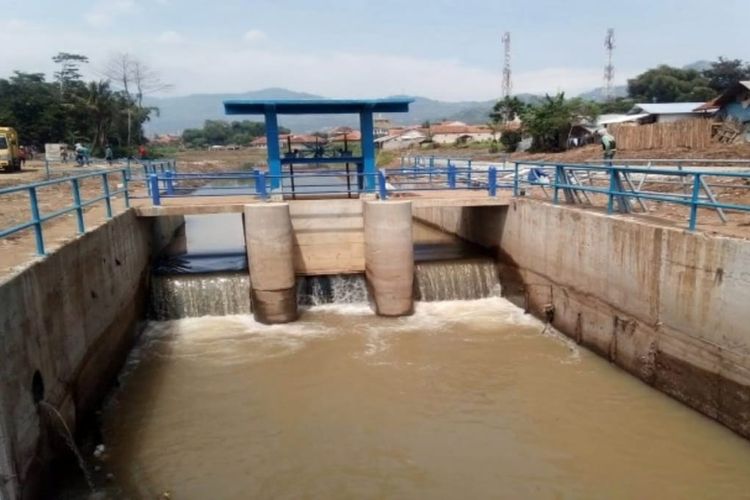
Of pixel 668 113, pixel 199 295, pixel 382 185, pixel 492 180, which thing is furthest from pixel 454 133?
pixel 199 295

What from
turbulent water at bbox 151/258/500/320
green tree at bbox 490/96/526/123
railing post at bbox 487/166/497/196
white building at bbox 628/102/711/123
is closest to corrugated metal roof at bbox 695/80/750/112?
white building at bbox 628/102/711/123

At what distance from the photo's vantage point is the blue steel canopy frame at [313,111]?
511 inches

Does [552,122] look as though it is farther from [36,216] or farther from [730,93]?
[36,216]

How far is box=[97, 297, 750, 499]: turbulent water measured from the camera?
624 cm

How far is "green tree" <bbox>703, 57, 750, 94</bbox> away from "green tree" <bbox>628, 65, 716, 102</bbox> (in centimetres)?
68

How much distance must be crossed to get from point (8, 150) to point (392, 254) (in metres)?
20.4

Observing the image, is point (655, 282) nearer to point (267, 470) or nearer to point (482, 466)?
point (482, 466)

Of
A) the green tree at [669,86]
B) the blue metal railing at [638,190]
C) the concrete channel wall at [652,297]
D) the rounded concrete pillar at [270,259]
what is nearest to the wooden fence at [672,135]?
the blue metal railing at [638,190]

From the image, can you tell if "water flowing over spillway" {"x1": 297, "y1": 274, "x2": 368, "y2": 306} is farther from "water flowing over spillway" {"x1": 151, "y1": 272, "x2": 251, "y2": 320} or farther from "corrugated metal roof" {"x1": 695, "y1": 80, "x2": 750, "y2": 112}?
"corrugated metal roof" {"x1": 695, "y1": 80, "x2": 750, "y2": 112}

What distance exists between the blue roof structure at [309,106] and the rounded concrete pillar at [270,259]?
284cm

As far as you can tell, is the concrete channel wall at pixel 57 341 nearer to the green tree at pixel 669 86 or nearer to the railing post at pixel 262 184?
the railing post at pixel 262 184

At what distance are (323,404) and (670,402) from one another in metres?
5.04

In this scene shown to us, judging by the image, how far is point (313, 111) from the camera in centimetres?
1397

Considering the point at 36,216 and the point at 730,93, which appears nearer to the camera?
the point at 36,216
